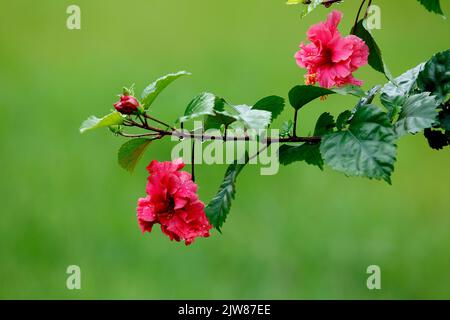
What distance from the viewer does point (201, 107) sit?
2.33ft

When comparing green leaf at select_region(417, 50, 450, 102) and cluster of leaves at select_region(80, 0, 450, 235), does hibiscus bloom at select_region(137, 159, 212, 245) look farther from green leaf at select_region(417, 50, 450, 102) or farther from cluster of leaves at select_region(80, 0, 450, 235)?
green leaf at select_region(417, 50, 450, 102)

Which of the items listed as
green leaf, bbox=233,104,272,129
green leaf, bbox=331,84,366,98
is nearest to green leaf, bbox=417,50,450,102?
green leaf, bbox=331,84,366,98

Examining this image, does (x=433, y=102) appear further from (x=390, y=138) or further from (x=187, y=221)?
(x=187, y=221)

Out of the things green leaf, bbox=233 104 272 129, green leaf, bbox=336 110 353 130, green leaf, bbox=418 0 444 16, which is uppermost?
green leaf, bbox=418 0 444 16

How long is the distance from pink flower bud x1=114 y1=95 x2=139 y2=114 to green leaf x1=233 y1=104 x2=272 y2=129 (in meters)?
0.12

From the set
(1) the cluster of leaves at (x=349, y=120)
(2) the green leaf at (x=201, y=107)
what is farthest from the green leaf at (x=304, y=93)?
(2) the green leaf at (x=201, y=107)

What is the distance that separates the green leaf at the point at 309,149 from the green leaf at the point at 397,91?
0.07m

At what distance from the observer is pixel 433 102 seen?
716mm

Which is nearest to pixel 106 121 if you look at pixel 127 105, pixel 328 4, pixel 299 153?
pixel 127 105

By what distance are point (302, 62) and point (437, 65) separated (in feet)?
0.57

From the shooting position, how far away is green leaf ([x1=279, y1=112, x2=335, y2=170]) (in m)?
0.81

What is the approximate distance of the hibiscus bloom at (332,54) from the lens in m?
0.81

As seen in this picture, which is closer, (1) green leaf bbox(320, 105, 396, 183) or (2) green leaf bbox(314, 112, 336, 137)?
(1) green leaf bbox(320, 105, 396, 183)

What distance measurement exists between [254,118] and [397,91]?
0.79 feet
